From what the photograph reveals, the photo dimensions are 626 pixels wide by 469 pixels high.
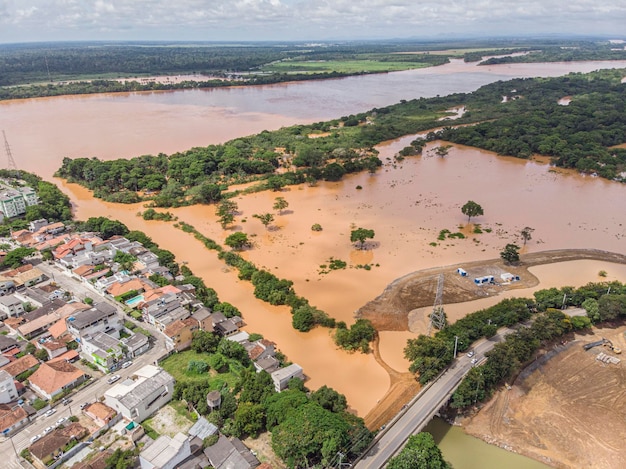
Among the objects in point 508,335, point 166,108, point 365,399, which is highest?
point 166,108

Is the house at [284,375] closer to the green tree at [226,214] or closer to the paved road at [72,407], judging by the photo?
the paved road at [72,407]

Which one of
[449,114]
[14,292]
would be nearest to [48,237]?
[14,292]

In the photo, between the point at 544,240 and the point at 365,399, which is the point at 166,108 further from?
the point at 365,399

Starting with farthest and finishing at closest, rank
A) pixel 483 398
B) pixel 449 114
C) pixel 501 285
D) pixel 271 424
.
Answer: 1. pixel 449 114
2. pixel 501 285
3. pixel 483 398
4. pixel 271 424

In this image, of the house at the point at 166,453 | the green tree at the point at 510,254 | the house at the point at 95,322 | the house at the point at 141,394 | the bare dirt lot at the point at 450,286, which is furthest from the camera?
the green tree at the point at 510,254

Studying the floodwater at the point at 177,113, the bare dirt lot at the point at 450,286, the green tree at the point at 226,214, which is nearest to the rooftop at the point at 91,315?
the bare dirt lot at the point at 450,286

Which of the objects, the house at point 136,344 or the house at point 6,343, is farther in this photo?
the house at point 6,343

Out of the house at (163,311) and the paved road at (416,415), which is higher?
the house at (163,311)

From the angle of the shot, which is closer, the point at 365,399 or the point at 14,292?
the point at 365,399
